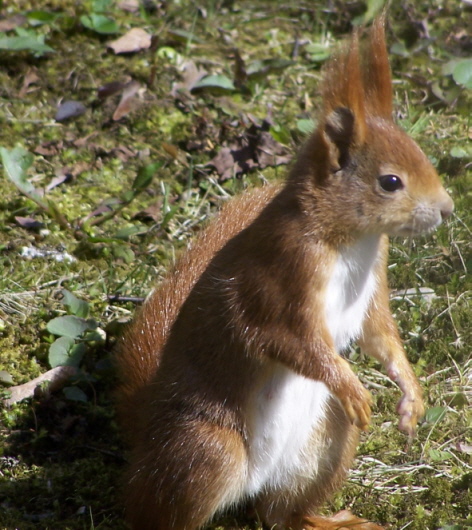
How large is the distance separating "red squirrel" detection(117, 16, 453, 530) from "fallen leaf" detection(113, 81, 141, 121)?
1.75 metres

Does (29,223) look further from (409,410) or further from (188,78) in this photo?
(409,410)

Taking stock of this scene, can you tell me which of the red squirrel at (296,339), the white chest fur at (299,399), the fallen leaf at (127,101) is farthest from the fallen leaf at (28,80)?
the white chest fur at (299,399)

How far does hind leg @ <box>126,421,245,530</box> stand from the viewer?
2.65 metres

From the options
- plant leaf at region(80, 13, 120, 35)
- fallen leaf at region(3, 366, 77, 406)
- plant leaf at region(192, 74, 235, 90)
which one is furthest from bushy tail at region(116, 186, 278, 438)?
plant leaf at region(80, 13, 120, 35)

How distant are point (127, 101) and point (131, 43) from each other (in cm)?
46

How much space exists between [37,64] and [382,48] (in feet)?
8.27

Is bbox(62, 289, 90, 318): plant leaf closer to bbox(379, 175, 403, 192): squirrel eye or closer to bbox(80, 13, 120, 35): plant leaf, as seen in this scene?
bbox(379, 175, 403, 192): squirrel eye

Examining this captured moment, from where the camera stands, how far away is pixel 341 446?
2.86 metres

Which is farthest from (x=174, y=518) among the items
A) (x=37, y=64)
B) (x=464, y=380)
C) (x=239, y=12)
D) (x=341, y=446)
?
(x=239, y=12)

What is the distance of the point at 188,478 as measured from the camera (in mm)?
2666

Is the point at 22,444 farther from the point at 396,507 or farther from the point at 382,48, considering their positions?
the point at 382,48

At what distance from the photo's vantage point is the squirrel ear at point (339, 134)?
2518 millimetres

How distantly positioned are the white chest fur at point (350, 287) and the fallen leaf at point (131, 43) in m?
2.49

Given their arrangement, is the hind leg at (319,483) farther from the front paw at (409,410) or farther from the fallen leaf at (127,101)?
the fallen leaf at (127,101)
